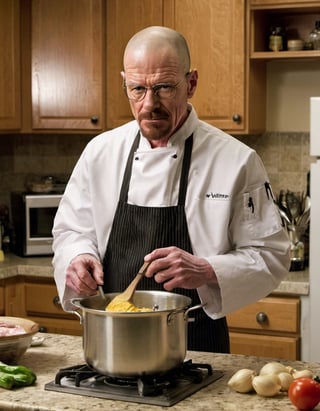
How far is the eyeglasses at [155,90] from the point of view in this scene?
7.44 feet

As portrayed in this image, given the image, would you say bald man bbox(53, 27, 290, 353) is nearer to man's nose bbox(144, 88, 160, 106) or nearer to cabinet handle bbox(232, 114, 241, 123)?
man's nose bbox(144, 88, 160, 106)

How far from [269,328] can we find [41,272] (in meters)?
1.06

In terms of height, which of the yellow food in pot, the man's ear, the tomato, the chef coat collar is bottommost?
the tomato

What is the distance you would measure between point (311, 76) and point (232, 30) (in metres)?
0.49

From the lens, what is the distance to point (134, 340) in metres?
1.80

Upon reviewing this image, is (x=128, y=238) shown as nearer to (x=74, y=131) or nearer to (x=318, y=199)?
(x=318, y=199)

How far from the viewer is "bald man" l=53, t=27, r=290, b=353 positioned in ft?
7.41

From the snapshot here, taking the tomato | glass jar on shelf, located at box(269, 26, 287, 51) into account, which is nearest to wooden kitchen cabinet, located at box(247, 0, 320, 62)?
glass jar on shelf, located at box(269, 26, 287, 51)

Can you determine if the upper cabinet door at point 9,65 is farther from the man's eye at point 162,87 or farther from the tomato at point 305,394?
the tomato at point 305,394

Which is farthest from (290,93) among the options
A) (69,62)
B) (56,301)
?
(56,301)

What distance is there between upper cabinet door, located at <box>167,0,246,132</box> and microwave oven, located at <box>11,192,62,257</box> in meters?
0.86

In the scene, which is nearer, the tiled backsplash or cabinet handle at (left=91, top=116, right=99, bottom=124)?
cabinet handle at (left=91, top=116, right=99, bottom=124)

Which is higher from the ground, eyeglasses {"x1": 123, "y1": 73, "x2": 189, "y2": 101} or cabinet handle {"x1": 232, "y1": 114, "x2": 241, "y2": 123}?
eyeglasses {"x1": 123, "y1": 73, "x2": 189, "y2": 101}

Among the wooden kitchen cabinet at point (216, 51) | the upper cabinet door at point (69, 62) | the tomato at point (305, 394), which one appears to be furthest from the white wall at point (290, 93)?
the tomato at point (305, 394)
